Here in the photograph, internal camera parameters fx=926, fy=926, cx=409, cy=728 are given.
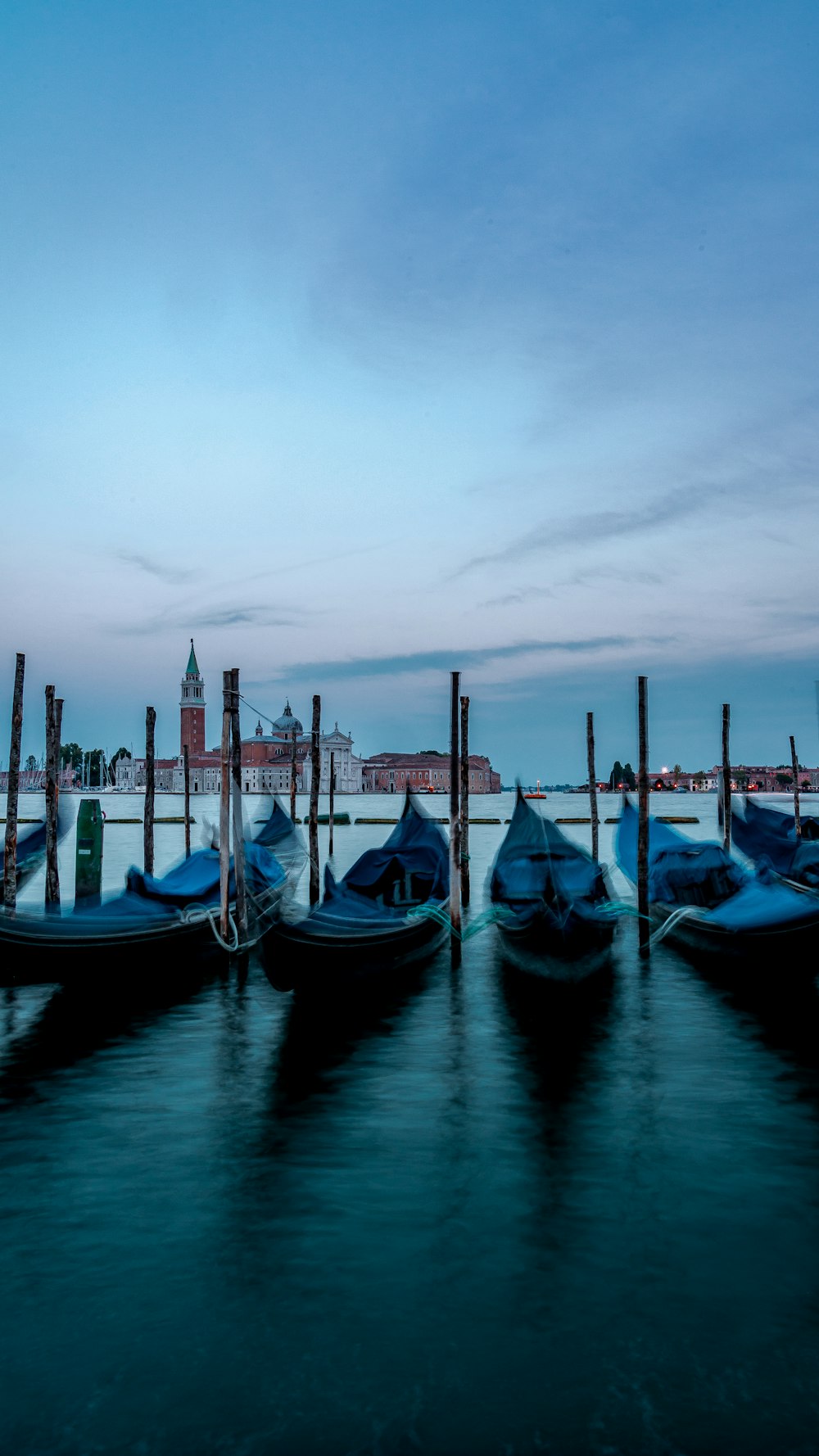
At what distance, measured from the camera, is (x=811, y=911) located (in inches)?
344

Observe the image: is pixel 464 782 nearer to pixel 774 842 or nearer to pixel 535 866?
pixel 535 866

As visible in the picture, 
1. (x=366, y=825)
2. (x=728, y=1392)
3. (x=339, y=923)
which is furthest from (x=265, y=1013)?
(x=366, y=825)

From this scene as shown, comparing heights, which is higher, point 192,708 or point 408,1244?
point 192,708

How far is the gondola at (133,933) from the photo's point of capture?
831 centimetres

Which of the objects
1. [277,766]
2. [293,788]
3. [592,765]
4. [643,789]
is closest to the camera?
[643,789]

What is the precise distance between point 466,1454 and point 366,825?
2073 inches

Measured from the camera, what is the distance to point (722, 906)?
1054 centimetres

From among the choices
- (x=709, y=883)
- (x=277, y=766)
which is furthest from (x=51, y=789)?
(x=277, y=766)

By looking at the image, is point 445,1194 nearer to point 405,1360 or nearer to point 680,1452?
point 405,1360

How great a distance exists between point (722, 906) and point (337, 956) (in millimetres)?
4639

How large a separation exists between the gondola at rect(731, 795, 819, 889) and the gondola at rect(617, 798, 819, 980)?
5.46ft

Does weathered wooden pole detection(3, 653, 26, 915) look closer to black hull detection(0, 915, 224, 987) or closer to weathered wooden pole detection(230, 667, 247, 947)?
black hull detection(0, 915, 224, 987)

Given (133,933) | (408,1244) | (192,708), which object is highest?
(192,708)

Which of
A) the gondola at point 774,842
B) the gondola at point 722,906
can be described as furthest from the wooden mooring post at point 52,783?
the gondola at point 774,842
